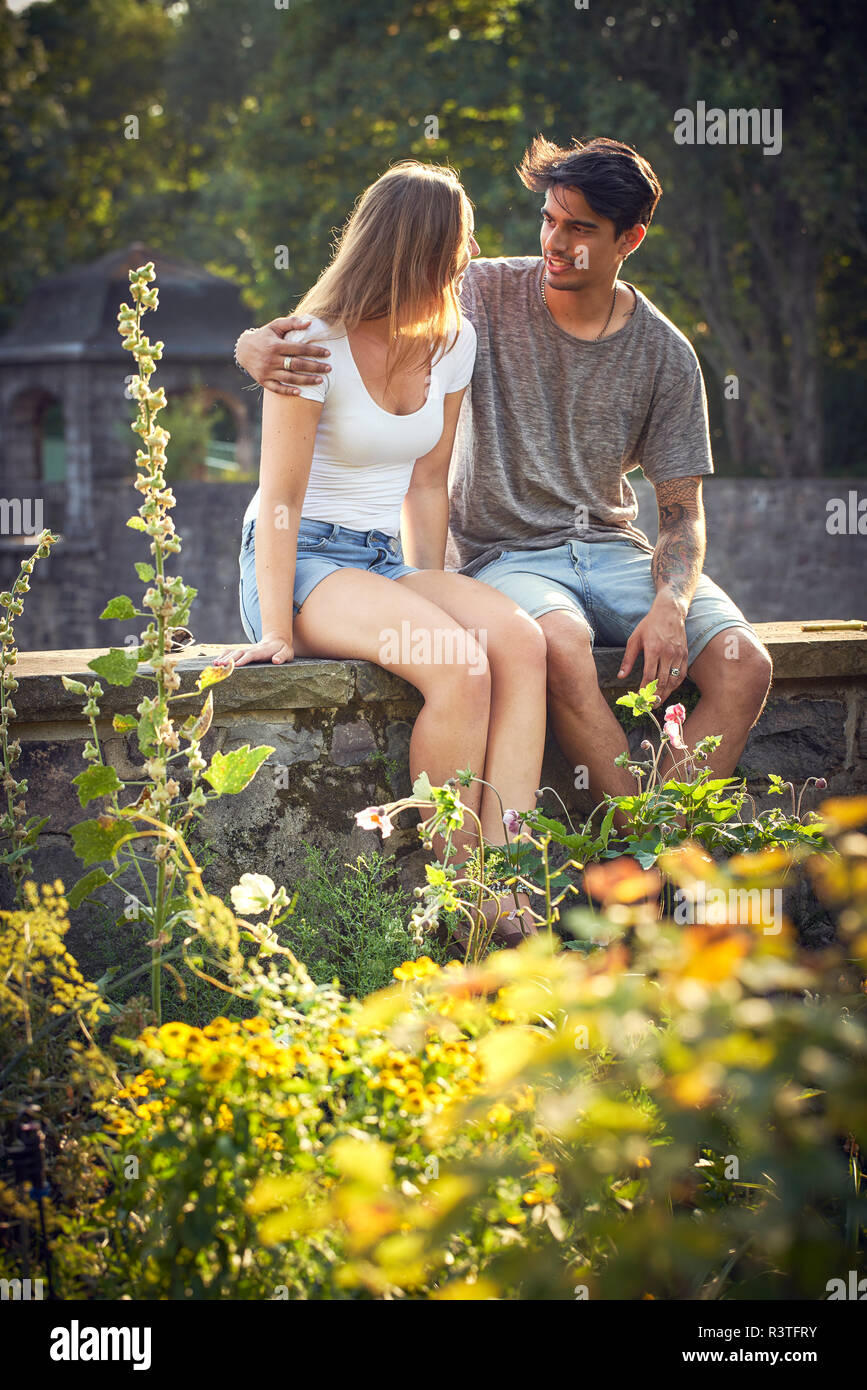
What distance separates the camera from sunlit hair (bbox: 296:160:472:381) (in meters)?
2.51

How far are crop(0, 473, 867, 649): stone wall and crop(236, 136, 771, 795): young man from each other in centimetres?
829

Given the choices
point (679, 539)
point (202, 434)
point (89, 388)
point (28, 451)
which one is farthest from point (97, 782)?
point (28, 451)

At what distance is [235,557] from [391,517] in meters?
12.1

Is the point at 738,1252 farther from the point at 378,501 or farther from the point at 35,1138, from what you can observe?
the point at 378,501

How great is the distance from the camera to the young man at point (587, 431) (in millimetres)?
2762

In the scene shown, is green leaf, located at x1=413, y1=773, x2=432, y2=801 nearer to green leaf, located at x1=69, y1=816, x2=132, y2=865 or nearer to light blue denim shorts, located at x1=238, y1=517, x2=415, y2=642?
green leaf, located at x1=69, y1=816, x2=132, y2=865

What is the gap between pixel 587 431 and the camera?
117 inches

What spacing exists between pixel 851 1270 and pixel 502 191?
51.4 ft

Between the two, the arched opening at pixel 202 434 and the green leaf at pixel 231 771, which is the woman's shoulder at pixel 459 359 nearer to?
the green leaf at pixel 231 771

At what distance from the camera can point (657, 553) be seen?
2877 mm

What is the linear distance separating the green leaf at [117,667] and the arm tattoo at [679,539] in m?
1.30

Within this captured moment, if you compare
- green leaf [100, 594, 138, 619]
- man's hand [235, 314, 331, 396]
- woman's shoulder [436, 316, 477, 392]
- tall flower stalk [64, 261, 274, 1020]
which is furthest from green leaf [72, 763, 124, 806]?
woman's shoulder [436, 316, 477, 392]

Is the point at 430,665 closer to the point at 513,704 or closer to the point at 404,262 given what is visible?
the point at 513,704

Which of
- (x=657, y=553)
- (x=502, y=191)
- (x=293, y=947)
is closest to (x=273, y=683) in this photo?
(x=293, y=947)
